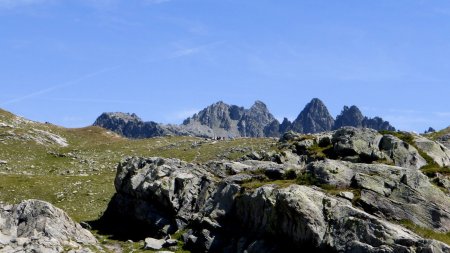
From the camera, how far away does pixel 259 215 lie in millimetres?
37531

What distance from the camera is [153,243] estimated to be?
3978 cm

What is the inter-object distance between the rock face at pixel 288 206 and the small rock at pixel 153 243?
366 mm

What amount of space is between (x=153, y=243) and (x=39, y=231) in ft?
27.1

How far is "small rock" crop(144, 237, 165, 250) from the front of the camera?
3912cm

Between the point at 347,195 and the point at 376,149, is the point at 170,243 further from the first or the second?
the point at 376,149

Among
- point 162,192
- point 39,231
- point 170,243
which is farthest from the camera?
point 162,192

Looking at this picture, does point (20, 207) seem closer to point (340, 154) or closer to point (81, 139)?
point (340, 154)

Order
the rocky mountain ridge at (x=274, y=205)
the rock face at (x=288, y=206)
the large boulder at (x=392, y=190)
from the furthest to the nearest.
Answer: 1. the large boulder at (x=392, y=190)
2. the rocky mountain ridge at (x=274, y=205)
3. the rock face at (x=288, y=206)

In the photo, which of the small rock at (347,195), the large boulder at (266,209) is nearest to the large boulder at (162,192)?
the large boulder at (266,209)

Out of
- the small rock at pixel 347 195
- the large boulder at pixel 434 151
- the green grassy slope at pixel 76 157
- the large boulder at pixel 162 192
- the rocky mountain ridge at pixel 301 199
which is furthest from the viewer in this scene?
the green grassy slope at pixel 76 157

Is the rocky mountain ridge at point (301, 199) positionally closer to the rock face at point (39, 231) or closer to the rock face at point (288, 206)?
the rock face at point (288, 206)

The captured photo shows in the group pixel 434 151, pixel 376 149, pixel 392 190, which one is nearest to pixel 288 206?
pixel 392 190

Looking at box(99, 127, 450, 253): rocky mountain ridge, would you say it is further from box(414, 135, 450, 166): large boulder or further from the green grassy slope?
the green grassy slope

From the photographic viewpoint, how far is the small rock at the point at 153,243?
1540 inches
